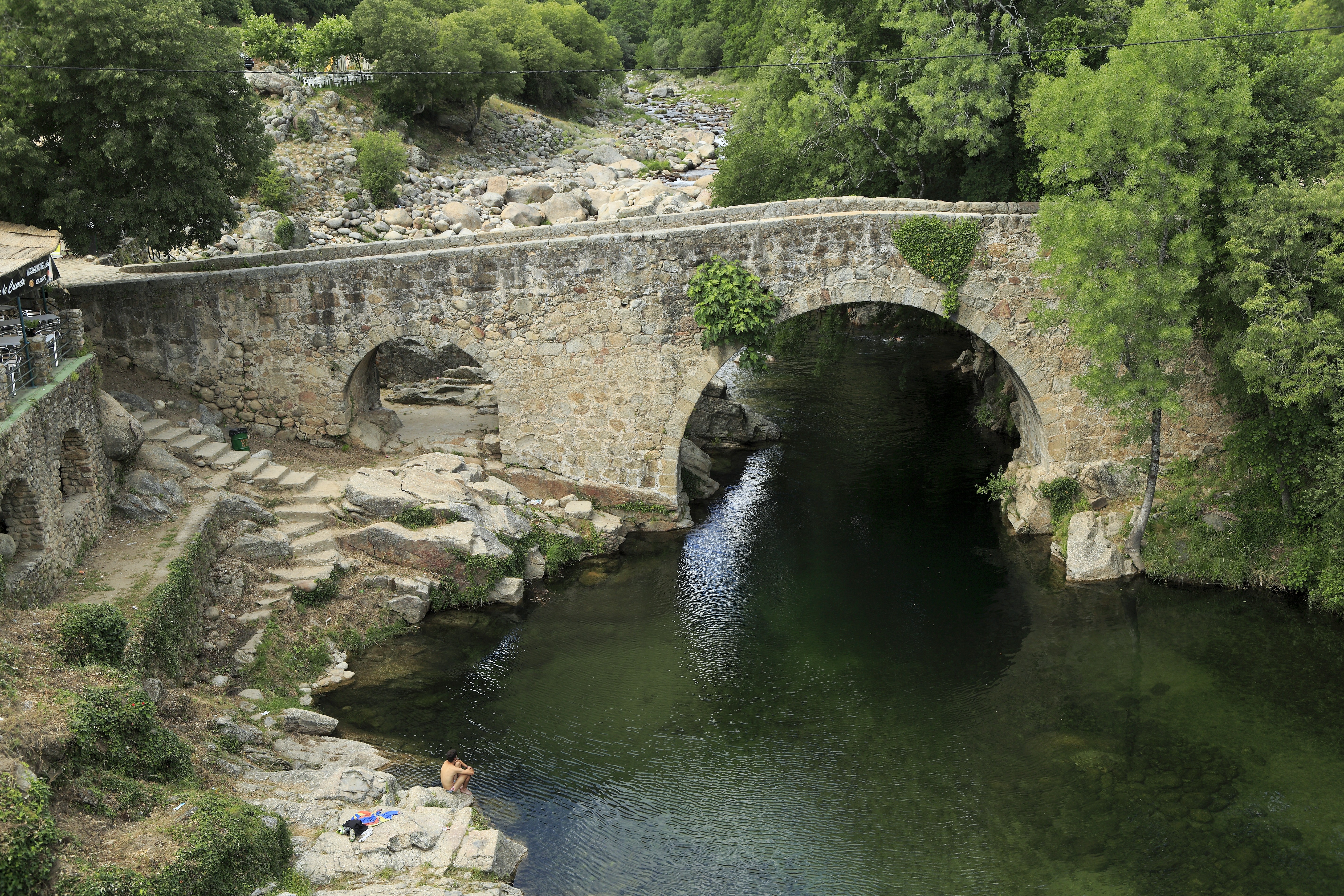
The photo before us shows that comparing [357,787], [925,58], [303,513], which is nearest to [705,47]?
[925,58]

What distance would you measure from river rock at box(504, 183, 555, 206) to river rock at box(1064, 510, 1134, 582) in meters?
26.7

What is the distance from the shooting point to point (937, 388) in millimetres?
30750

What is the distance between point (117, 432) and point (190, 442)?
2176 millimetres

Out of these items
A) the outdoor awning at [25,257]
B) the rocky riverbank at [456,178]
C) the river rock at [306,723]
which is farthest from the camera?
the rocky riverbank at [456,178]

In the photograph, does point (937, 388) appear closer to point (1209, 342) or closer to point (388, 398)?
point (1209, 342)

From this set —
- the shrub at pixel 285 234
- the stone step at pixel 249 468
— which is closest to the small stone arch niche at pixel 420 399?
the stone step at pixel 249 468

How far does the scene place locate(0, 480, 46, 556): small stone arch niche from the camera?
1386 centimetres

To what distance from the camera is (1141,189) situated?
16828mm

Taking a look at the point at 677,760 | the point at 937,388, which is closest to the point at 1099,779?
the point at 677,760

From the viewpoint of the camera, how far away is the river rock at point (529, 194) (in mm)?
40156

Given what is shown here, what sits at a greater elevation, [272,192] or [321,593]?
[272,192]

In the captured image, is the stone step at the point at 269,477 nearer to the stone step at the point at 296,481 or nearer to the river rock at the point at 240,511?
the stone step at the point at 296,481

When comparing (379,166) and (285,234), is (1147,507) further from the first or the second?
(379,166)

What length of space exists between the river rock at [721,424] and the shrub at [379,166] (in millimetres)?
18278
